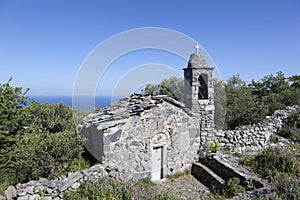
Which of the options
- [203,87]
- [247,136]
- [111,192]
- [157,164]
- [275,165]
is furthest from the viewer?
[247,136]

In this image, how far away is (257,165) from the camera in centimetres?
815

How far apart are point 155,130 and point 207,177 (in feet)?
10.3

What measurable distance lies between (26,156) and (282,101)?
22.5m

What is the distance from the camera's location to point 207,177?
29.5ft

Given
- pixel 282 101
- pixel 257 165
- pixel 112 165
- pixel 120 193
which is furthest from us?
pixel 282 101

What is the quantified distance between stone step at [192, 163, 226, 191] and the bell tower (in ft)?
6.29

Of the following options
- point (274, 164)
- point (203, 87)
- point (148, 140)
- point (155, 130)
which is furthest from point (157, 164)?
point (203, 87)

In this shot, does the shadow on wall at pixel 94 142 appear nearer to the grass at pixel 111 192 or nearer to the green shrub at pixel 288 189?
the grass at pixel 111 192

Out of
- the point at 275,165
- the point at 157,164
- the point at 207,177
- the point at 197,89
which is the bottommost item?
the point at 207,177

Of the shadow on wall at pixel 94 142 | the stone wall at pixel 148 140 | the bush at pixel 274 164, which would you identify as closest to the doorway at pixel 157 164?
the stone wall at pixel 148 140

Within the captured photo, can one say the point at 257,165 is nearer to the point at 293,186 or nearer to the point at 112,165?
the point at 293,186

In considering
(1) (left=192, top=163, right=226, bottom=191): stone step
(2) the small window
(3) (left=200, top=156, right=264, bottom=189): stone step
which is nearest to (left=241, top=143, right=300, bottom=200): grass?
(3) (left=200, top=156, right=264, bottom=189): stone step

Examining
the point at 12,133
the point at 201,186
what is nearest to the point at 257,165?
the point at 201,186

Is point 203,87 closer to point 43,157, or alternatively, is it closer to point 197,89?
point 197,89
